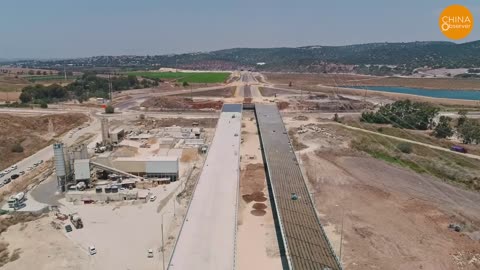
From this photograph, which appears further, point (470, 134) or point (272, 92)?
point (272, 92)

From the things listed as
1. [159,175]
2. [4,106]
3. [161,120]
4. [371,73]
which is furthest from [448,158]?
[371,73]

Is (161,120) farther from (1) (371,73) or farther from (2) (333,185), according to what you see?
(1) (371,73)

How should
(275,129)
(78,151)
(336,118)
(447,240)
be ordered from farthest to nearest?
(336,118) < (275,129) < (78,151) < (447,240)

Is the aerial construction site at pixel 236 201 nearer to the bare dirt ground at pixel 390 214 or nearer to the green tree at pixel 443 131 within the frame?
the bare dirt ground at pixel 390 214

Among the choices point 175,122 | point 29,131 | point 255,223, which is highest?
point 175,122

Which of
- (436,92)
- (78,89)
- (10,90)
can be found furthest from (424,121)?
(10,90)

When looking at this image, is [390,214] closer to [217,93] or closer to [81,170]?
[81,170]

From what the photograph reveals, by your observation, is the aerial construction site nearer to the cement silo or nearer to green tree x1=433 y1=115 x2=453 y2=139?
the cement silo
